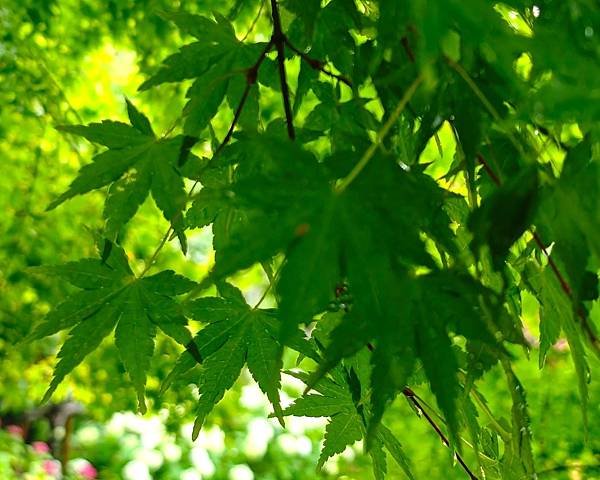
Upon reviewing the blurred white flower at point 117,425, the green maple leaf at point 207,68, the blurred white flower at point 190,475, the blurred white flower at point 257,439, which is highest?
the blurred white flower at point 117,425

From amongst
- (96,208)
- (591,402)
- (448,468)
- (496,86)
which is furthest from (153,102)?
(496,86)

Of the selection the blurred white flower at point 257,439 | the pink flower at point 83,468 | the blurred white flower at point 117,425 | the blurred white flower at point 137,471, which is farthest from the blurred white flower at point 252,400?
the pink flower at point 83,468

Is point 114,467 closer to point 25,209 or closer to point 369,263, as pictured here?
point 25,209

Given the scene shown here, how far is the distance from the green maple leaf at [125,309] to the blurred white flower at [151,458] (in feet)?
7.48

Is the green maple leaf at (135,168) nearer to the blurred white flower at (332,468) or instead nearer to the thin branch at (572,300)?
the thin branch at (572,300)

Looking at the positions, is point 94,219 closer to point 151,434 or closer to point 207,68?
point 151,434

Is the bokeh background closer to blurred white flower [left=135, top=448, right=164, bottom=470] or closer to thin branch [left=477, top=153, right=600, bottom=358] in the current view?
blurred white flower [left=135, top=448, right=164, bottom=470]

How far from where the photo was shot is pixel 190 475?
262 cm

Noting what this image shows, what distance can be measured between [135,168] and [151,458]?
234cm

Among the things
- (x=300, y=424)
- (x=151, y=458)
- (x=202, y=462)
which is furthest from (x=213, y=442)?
(x=300, y=424)

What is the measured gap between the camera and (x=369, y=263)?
14.6 inches

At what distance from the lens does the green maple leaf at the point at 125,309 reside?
0.58m

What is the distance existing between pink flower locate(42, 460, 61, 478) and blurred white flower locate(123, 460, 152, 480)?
1.10 ft

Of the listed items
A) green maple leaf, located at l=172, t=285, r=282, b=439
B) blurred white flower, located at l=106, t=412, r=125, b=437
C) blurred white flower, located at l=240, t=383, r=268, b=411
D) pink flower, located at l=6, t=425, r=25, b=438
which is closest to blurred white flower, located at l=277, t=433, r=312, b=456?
blurred white flower, located at l=240, t=383, r=268, b=411
